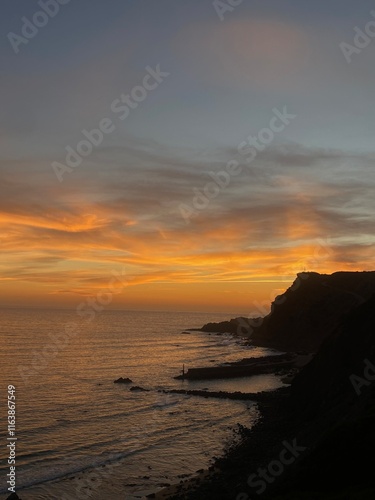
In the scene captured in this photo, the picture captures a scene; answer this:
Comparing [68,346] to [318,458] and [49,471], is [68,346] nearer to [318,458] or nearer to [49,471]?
[49,471]

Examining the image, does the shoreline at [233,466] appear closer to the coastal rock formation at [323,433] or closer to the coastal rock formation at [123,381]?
the coastal rock formation at [323,433]

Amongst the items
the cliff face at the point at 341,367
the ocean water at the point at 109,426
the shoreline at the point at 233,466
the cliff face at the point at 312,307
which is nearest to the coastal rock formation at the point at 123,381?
the ocean water at the point at 109,426

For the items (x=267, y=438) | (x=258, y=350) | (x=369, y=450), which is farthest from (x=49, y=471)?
(x=258, y=350)

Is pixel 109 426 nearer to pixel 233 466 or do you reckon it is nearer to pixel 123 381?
pixel 233 466

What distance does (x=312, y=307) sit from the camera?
127 metres

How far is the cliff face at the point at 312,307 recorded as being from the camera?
395 feet

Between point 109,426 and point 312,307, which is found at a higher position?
point 312,307

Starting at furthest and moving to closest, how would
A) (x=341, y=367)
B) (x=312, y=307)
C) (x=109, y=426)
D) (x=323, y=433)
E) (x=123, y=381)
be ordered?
(x=312, y=307) < (x=123, y=381) < (x=109, y=426) < (x=341, y=367) < (x=323, y=433)

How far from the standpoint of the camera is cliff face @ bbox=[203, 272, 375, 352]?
120 m

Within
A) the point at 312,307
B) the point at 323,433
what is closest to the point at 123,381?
the point at 323,433

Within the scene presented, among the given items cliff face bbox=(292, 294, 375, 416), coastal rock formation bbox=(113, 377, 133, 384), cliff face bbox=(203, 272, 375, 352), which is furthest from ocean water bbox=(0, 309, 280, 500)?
cliff face bbox=(203, 272, 375, 352)

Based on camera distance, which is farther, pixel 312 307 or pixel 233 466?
pixel 312 307

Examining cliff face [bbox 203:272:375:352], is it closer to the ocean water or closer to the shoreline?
the ocean water

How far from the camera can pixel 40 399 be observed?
59.0 m
